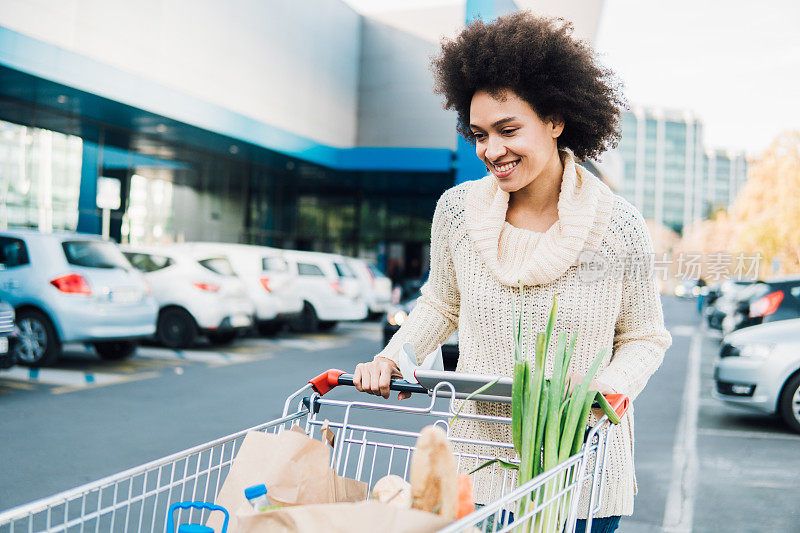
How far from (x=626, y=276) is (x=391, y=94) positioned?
88.3ft

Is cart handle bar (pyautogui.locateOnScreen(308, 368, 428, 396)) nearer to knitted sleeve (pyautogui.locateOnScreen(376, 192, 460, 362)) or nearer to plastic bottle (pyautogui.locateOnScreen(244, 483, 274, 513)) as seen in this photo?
knitted sleeve (pyautogui.locateOnScreen(376, 192, 460, 362))

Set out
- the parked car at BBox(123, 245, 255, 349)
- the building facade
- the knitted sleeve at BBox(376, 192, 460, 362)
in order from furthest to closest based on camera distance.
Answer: the building facade, the parked car at BBox(123, 245, 255, 349), the knitted sleeve at BBox(376, 192, 460, 362)

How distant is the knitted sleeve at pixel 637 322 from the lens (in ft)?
6.87

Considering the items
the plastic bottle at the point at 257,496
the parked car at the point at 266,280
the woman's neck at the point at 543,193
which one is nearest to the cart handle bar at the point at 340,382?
the plastic bottle at the point at 257,496

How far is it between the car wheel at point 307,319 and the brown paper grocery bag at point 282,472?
1579 cm

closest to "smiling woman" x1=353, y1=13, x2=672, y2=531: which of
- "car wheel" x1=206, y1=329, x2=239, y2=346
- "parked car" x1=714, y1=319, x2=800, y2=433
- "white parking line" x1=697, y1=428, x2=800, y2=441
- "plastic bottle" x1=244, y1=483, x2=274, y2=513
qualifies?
"plastic bottle" x1=244, y1=483, x2=274, y2=513

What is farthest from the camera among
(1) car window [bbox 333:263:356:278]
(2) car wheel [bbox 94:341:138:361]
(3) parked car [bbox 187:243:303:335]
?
→ (1) car window [bbox 333:263:356:278]

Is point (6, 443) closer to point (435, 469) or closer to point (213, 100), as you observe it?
point (435, 469)

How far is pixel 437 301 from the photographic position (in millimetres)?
2479

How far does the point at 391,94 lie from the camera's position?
1112 inches

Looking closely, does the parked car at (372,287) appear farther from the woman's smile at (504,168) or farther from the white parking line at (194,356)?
the woman's smile at (504,168)

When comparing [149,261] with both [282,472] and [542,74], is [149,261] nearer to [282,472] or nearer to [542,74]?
[542,74]

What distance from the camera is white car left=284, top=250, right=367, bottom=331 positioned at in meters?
17.3

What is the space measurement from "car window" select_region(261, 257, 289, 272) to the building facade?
153549 millimetres
